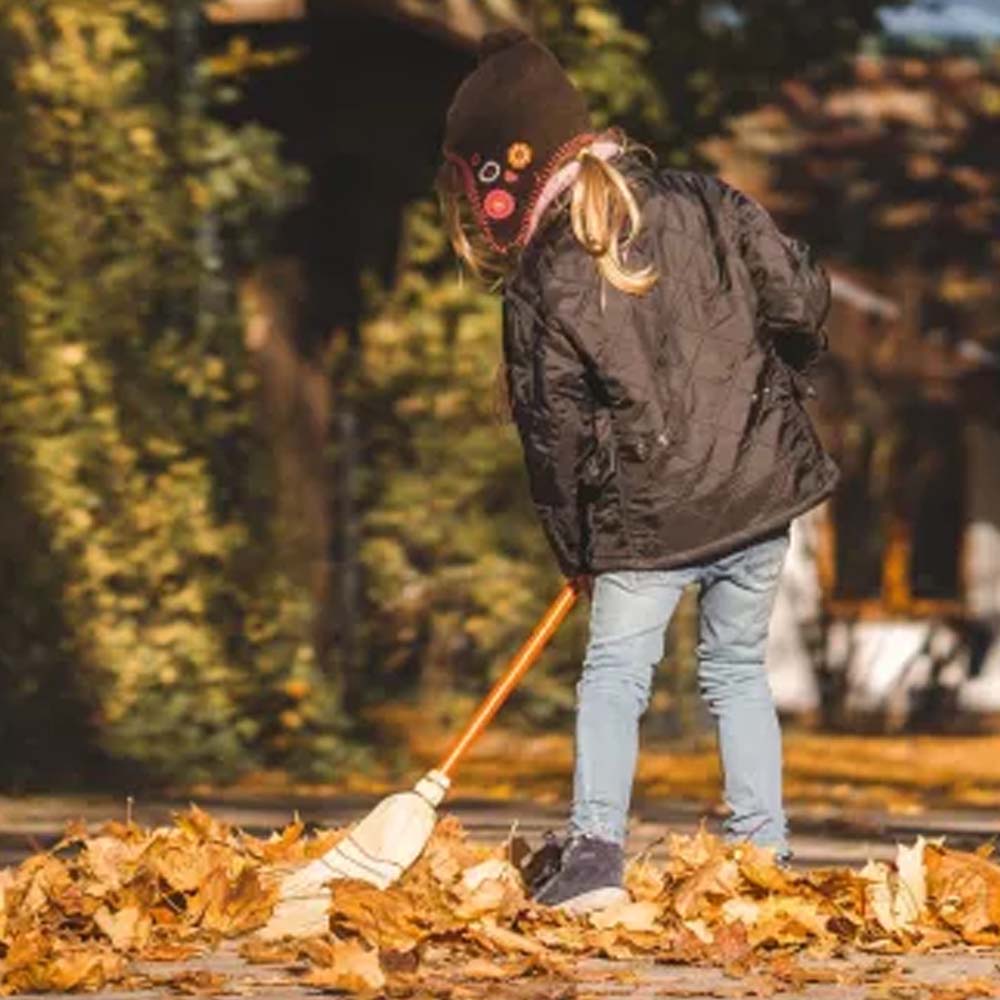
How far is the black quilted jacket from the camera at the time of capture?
23.4 feet

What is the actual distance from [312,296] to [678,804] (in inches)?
213

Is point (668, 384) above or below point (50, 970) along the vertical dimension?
above

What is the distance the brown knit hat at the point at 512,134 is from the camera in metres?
7.41

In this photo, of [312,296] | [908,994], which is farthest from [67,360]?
[908,994]

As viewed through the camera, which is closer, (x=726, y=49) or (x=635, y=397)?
(x=635, y=397)

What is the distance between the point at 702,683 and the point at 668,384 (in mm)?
666

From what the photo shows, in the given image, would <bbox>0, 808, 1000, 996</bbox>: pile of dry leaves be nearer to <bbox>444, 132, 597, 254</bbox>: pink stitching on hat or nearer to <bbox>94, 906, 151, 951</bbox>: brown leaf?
<bbox>94, 906, 151, 951</bbox>: brown leaf

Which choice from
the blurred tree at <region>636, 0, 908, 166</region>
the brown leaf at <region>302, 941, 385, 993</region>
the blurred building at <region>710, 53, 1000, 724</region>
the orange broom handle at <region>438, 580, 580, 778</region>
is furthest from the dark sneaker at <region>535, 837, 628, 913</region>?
the blurred building at <region>710, 53, 1000, 724</region>

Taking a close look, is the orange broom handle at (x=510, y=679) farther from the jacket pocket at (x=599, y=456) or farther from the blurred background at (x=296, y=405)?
the blurred background at (x=296, y=405)

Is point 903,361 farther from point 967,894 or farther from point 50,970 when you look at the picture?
point 50,970

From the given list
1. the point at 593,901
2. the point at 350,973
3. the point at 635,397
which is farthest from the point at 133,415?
the point at 350,973

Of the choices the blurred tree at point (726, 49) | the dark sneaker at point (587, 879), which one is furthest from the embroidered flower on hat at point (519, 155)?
the blurred tree at point (726, 49)

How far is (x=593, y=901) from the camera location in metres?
7.02

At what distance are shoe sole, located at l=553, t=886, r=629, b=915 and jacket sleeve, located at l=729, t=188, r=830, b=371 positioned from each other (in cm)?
111
